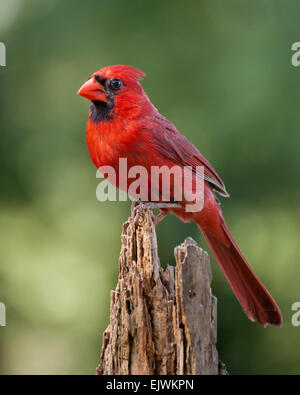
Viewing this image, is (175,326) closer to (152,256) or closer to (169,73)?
(152,256)

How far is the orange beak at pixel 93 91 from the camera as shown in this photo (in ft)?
9.66

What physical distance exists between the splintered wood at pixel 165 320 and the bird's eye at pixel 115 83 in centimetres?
108

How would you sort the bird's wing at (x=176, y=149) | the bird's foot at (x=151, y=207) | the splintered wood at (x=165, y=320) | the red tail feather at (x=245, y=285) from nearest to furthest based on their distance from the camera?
the splintered wood at (x=165, y=320) < the bird's foot at (x=151, y=207) < the red tail feather at (x=245, y=285) < the bird's wing at (x=176, y=149)

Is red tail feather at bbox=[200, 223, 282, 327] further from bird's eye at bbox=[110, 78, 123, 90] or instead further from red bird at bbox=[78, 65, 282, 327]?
bird's eye at bbox=[110, 78, 123, 90]

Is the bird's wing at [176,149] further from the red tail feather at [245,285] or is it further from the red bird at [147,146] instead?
the red tail feather at [245,285]

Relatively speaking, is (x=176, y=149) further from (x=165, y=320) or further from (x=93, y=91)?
(x=165, y=320)

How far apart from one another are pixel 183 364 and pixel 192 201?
1.12 m

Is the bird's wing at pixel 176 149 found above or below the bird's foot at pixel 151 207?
above

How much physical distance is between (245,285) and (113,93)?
49.9 inches

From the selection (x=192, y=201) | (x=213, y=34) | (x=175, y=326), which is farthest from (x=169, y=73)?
(x=175, y=326)

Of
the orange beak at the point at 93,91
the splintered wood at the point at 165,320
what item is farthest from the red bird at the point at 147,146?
the splintered wood at the point at 165,320

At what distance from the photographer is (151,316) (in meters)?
2.34

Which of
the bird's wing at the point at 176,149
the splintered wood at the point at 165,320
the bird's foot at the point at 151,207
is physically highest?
the bird's wing at the point at 176,149

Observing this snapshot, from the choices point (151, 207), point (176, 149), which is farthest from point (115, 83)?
point (151, 207)
